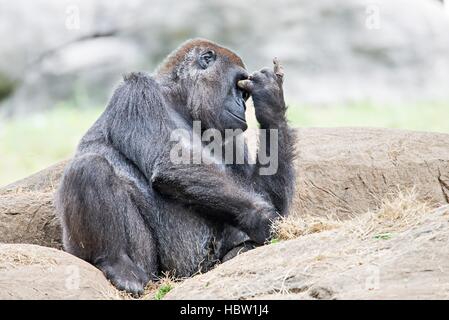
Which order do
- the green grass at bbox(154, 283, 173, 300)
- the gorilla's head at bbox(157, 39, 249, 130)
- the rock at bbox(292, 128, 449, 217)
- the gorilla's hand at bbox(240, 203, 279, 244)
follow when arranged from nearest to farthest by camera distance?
the green grass at bbox(154, 283, 173, 300) → the gorilla's hand at bbox(240, 203, 279, 244) → the gorilla's head at bbox(157, 39, 249, 130) → the rock at bbox(292, 128, 449, 217)

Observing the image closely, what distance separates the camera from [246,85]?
5.48 metres

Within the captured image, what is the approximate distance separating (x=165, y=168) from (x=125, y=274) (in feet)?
2.22

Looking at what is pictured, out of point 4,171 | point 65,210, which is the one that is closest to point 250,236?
point 65,210

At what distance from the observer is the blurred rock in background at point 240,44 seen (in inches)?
523

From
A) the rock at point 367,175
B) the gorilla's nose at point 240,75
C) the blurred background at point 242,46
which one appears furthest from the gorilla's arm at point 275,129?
the blurred background at point 242,46

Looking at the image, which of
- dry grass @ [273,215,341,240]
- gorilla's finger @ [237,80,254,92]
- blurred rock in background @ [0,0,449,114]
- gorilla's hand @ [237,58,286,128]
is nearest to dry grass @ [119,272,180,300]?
dry grass @ [273,215,341,240]

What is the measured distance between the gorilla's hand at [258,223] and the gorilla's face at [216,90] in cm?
69

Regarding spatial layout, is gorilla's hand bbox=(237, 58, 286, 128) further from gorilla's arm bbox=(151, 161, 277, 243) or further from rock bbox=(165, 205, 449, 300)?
rock bbox=(165, 205, 449, 300)

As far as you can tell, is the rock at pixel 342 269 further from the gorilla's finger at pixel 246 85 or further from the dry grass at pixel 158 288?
the gorilla's finger at pixel 246 85

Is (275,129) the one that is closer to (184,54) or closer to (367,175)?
(184,54)

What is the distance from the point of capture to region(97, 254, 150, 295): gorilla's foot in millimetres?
4766

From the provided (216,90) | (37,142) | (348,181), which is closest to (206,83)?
(216,90)

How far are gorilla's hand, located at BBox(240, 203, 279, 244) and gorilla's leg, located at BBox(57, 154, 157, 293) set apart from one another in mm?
640
